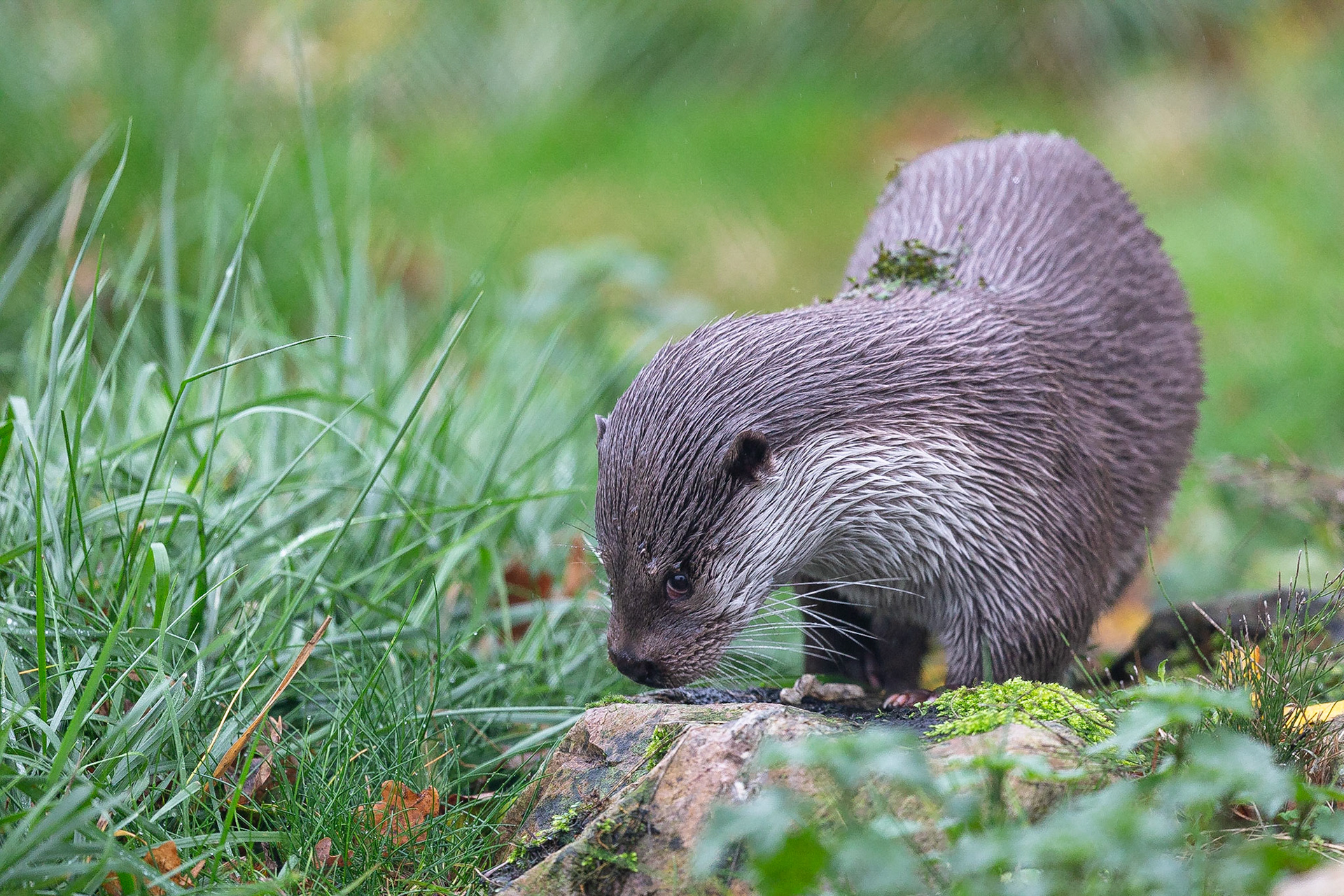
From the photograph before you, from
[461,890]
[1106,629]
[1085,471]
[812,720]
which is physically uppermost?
[1085,471]

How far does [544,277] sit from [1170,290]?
2587 mm

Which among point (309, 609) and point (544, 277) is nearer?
point (309, 609)

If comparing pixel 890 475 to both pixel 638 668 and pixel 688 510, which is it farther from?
pixel 638 668

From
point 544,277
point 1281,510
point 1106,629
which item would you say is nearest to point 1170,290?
point 1281,510

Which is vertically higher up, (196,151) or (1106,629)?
(196,151)

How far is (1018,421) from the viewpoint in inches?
102

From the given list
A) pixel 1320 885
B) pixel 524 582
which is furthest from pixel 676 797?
pixel 524 582

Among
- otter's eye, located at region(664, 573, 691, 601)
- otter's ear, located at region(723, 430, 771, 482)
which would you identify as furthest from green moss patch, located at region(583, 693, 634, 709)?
otter's ear, located at region(723, 430, 771, 482)

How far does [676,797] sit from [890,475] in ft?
2.68

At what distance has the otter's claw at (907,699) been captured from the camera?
2.36 metres

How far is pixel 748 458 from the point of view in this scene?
2.36 meters

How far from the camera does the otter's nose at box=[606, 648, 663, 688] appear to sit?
7.91ft

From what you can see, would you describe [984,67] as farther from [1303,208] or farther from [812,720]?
[812,720]

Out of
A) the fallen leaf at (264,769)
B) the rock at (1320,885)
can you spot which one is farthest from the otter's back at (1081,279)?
A: the fallen leaf at (264,769)
